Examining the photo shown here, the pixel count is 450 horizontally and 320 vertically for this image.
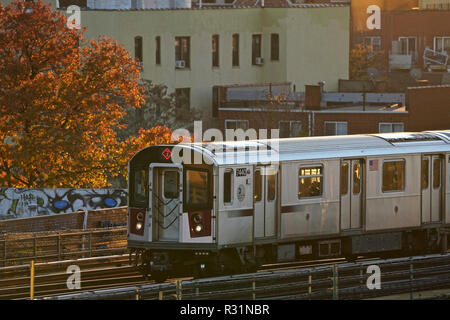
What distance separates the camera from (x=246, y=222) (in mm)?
23594

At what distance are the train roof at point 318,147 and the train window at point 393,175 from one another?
279mm

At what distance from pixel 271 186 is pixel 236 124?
35569 mm

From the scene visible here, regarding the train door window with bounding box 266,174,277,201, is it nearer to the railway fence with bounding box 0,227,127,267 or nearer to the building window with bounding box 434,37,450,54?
the railway fence with bounding box 0,227,127,267

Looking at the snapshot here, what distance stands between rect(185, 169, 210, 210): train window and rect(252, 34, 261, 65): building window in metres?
50.9

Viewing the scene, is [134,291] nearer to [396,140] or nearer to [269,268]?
[269,268]

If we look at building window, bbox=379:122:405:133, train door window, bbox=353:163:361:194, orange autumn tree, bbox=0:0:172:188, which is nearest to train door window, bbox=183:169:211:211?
train door window, bbox=353:163:361:194

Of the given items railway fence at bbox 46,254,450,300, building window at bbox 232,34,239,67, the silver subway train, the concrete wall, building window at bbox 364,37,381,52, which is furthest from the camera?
building window at bbox 364,37,381,52

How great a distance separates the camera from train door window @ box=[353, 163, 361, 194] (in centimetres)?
2555

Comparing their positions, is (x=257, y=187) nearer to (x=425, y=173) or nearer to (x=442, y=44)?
(x=425, y=173)

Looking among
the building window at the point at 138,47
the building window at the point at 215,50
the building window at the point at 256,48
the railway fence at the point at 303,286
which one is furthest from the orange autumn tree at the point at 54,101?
the building window at the point at 256,48

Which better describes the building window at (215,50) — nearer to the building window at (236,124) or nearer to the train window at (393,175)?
the building window at (236,124)

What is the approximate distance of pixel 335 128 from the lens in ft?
177

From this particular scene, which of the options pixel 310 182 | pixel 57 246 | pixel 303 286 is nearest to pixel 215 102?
pixel 57 246

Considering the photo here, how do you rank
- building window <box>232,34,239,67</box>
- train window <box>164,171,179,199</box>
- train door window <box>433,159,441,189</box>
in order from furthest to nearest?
building window <box>232,34,239,67</box>
train door window <box>433,159,441,189</box>
train window <box>164,171,179,199</box>
